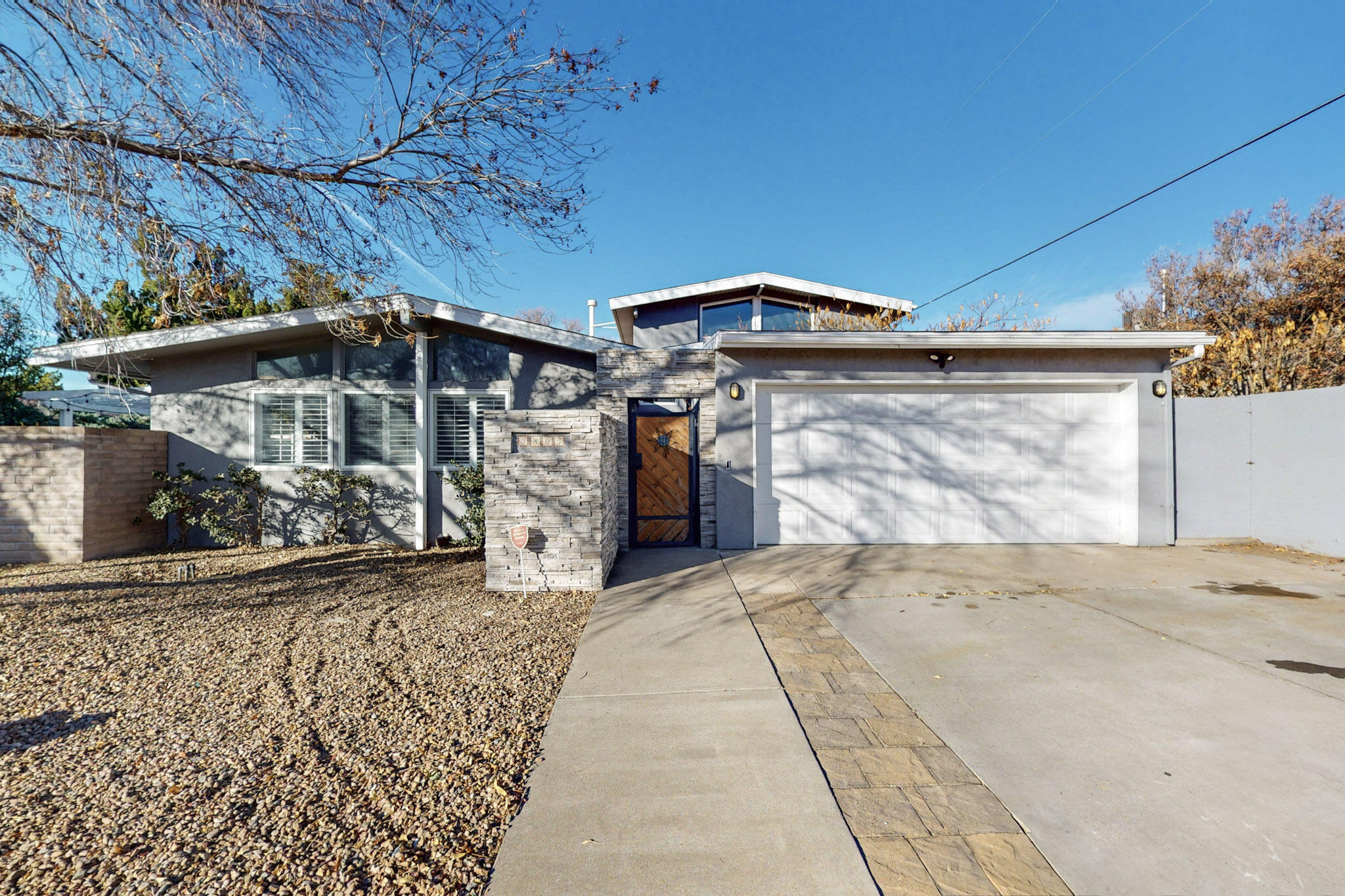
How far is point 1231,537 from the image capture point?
7.33 m

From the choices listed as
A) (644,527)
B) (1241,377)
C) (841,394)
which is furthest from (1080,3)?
(644,527)

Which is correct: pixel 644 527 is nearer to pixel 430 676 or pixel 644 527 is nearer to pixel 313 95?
pixel 430 676

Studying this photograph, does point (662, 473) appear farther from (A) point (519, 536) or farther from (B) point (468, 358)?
(B) point (468, 358)

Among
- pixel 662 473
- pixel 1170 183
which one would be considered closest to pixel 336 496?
pixel 662 473

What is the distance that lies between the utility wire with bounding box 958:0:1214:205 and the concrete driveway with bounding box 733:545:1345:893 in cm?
711

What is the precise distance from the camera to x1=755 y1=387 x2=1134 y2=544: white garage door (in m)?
7.49

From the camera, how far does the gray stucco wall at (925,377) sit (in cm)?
728

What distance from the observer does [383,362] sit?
8.05 metres

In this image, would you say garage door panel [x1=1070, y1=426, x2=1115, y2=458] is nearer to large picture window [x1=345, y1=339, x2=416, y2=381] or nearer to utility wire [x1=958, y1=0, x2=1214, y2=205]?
utility wire [x1=958, y1=0, x2=1214, y2=205]

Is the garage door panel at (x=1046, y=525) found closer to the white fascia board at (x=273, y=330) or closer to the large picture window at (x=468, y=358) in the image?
the white fascia board at (x=273, y=330)

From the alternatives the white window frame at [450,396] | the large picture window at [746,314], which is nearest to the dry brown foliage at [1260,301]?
the large picture window at [746,314]

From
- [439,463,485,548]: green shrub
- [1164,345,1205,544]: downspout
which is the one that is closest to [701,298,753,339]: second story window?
[439,463,485,548]: green shrub

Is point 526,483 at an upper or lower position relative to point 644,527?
upper

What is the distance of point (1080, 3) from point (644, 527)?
380 inches
